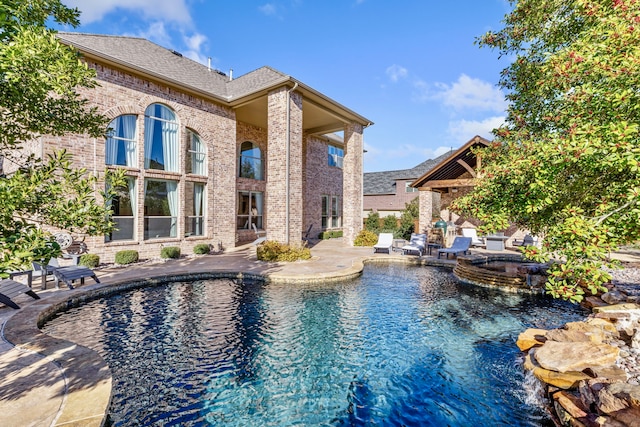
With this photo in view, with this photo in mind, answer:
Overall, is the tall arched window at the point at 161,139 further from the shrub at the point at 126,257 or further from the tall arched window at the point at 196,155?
the shrub at the point at 126,257

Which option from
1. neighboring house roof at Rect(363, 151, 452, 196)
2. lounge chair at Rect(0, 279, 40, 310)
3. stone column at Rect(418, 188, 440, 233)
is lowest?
lounge chair at Rect(0, 279, 40, 310)

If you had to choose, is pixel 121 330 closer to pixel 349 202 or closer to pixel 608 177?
pixel 608 177

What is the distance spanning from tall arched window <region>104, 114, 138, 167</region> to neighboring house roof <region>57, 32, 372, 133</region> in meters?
1.94

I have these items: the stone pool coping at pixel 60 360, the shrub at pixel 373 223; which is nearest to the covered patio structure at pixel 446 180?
→ the shrub at pixel 373 223

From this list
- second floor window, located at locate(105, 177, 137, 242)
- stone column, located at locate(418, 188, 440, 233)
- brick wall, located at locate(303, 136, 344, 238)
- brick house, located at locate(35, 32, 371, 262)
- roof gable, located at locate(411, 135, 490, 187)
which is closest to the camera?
brick house, located at locate(35, 32, 371, 262)

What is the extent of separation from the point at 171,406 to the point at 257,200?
15.4 meters

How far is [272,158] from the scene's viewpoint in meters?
13.2

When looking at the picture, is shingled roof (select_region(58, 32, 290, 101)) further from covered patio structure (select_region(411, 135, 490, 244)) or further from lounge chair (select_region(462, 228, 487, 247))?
lounge chair (select_region(462, 228, 487, 247))

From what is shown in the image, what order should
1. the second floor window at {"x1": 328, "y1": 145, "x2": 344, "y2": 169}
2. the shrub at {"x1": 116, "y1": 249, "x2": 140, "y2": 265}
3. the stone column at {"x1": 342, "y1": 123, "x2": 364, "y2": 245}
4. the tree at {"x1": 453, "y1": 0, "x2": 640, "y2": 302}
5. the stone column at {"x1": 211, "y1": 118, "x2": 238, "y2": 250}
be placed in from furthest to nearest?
the second floor window at {"x1": 328, "y1": 145, "x2": 344, "y2": 169} < the stone column at {"x1": 342, "y1": 123, "x2": 364, "y2": 245} < the stone column at {"x1": 211, "y1": 118, "x2": 238, "y2": 250} < the shrub at {"x1": 116, "y1": 249, "x2": 140, "y2": 265} < the tree at {"x1": 453, "y1": 0, "x2": 640, "y2": 302}

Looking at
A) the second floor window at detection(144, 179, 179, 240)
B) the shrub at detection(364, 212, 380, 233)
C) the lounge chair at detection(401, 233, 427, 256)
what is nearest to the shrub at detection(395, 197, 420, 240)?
the shrub at detection(364, 212, 380, 233)

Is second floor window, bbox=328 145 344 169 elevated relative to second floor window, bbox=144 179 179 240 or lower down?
elevated

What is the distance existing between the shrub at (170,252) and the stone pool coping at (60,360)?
2255mm

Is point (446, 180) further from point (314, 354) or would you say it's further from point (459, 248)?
point (314, 354)

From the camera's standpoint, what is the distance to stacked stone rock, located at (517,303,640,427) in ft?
9.84
